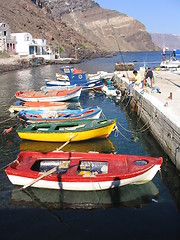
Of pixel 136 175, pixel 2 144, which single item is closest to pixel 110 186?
pixel 136 175

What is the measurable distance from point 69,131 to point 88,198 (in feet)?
18.6

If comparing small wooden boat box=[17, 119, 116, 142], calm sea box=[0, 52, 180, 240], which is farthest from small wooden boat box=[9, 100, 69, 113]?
calm sea box=[0, 52, 180, 240]

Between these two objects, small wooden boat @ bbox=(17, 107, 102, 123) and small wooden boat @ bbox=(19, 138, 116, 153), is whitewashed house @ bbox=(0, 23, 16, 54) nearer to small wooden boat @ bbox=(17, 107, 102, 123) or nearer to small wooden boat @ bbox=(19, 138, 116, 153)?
small wooden boat @ bbox=(17, 107, 102, 123)

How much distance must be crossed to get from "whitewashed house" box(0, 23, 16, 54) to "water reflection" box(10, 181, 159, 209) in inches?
2761

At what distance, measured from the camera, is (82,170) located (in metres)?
11.3

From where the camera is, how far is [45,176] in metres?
10.2

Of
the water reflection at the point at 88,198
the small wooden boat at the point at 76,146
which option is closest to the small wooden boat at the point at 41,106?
the small wooden boat at the point at 76,146

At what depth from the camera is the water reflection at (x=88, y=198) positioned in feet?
32.9

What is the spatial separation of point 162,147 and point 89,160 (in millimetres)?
4959

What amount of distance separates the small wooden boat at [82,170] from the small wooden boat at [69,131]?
10.8 ft

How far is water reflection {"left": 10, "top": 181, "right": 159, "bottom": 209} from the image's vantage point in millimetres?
10023

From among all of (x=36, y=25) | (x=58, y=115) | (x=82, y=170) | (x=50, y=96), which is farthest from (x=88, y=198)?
(x=36, y=25)

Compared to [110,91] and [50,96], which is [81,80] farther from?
[50,96]

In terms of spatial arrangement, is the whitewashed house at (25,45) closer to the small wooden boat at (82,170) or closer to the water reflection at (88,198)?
the small wooden boat at (82,170)
